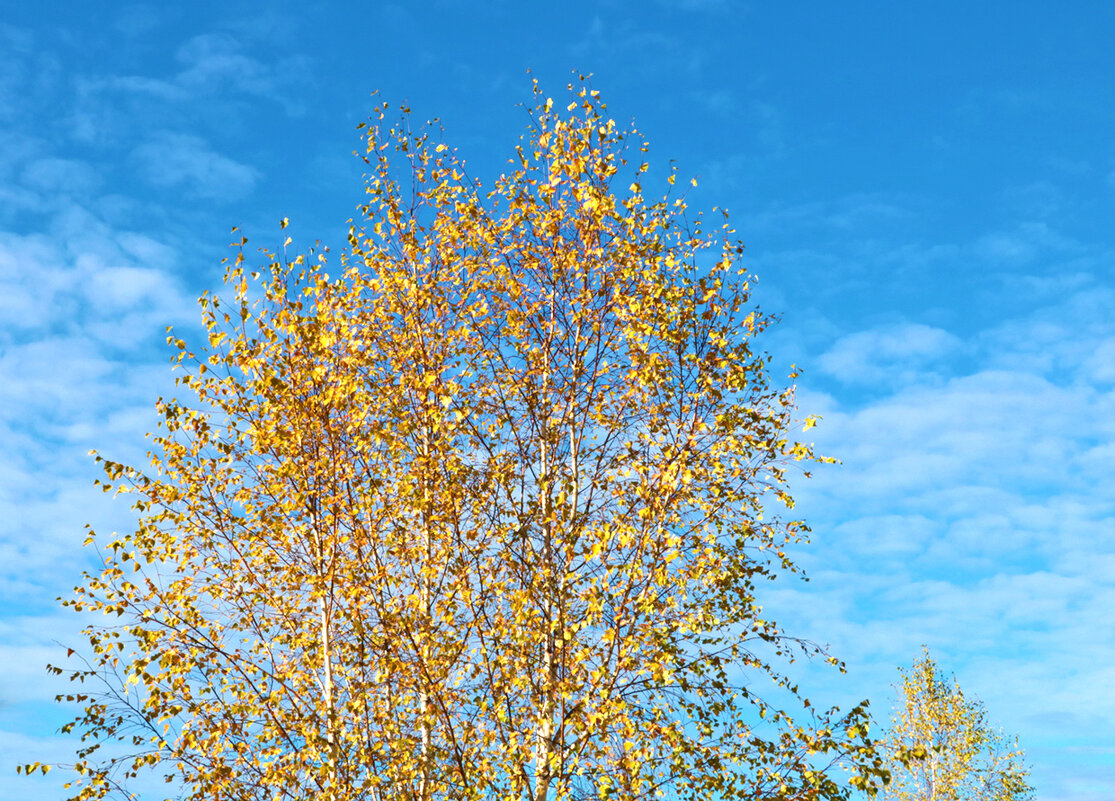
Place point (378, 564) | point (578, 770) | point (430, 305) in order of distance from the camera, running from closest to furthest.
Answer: point (578, 770) < point (378, 564) < point (430, 305)

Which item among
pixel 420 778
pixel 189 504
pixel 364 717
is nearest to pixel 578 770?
pixel 420 778

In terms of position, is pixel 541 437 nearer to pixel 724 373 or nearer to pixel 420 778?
pixel 724 373

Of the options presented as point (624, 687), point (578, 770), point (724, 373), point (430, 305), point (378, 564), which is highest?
point (430, 305)

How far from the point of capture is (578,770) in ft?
46.7

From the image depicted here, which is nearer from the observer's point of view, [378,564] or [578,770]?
[578,770]

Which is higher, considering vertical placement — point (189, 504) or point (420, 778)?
point (189, 504)

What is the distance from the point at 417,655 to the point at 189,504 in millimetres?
5002

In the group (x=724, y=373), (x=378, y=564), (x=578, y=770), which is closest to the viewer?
(x=578, y=770)

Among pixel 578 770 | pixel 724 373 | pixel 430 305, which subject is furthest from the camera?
pixel 430 305

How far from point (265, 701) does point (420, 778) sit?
2.78 metres

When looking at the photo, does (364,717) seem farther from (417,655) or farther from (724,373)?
(724,373)

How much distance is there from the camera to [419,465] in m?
16.2

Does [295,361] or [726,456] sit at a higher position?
[295,361]

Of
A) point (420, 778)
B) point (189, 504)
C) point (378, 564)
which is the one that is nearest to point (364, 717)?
point (420, 778)
